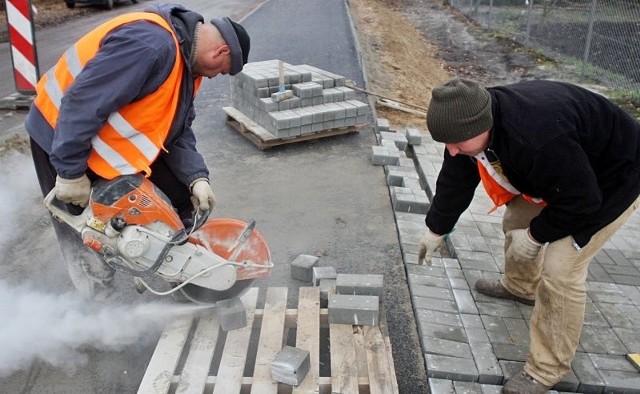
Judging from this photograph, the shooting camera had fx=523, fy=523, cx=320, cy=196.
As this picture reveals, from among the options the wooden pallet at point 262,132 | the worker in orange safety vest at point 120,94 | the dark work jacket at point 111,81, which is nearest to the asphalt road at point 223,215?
the wooden pallet at point 262,132

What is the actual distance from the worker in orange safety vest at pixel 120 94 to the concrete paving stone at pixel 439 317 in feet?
6.11

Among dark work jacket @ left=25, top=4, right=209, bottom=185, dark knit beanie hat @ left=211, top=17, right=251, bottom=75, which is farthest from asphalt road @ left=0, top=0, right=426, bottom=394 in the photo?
dark knit beanie hat @ left=211, top=17, right=251, bottom=75

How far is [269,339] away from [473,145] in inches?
60.5

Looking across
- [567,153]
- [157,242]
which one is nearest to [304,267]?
[157,242]

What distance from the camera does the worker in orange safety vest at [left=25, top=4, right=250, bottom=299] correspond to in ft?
7.59

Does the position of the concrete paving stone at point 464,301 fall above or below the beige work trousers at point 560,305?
below

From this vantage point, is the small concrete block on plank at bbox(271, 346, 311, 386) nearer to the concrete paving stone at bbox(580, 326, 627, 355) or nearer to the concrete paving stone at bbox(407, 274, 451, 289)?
the concrete paving stone at bbox(407, 274, 451, 289)

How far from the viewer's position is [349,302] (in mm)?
3080

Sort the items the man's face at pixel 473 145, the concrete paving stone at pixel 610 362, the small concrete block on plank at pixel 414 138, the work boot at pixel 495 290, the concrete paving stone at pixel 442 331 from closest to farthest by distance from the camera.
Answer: the man's face at pixel 473 145
the concrete paving stone at pixel 610 362
the concrete paving stone at pixel 442 331
the work boot at pixel 495 290
the small concrete block on plank at pixel 414 138

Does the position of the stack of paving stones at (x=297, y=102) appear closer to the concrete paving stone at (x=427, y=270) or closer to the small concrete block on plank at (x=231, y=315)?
the concrete paving stone at (x=427, y=270)

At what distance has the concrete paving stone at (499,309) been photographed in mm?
3348

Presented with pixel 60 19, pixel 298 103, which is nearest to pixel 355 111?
pixel 298 103

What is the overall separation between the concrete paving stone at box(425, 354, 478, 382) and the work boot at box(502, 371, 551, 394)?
0.58 ft

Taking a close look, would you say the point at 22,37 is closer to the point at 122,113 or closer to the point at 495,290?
the point at 122,113
